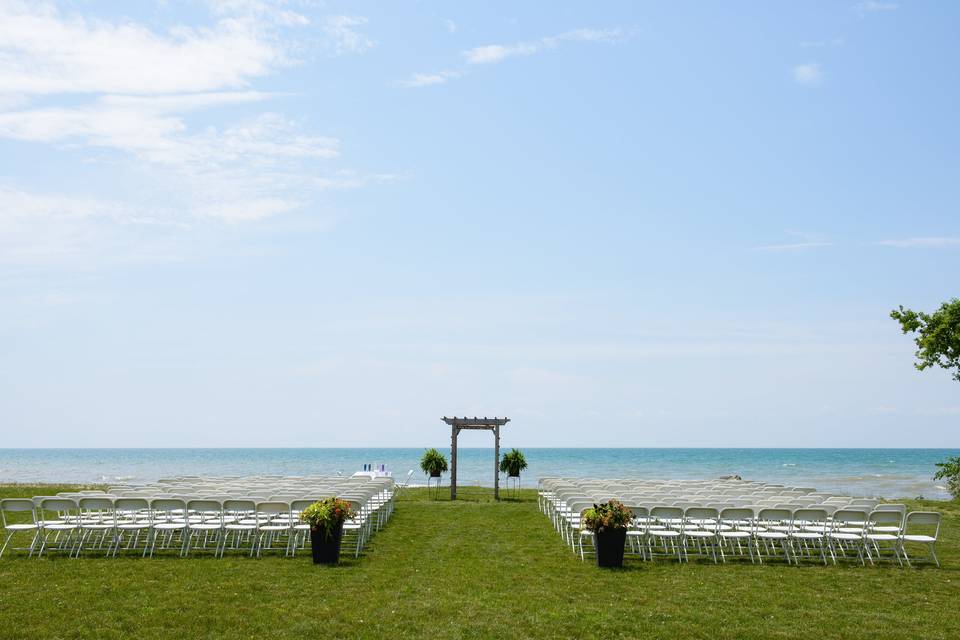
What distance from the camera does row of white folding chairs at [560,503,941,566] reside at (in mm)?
10312

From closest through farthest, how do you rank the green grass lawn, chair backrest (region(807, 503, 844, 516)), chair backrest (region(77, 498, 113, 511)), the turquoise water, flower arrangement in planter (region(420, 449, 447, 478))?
the green grass lawn, chair backrest (region(77, 498, 113, 511)), chair backrest (region(807, 503, 844, 516)), flower arrangement in planter (region(420, 449, 447, 478)), the turquoise water

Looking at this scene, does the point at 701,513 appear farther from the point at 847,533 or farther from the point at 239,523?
the point at 239,523

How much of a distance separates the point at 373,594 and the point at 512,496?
48.8 feet

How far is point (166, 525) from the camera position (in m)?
10.6

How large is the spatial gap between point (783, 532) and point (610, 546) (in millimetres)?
2654

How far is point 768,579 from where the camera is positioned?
923 cm

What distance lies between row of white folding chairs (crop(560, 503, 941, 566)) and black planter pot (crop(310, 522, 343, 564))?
116 inches

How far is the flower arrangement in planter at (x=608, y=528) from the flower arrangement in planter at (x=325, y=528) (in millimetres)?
2894

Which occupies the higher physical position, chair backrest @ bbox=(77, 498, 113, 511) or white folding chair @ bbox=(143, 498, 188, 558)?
chair backrest @ bbox=(77, 498, 113, 511)

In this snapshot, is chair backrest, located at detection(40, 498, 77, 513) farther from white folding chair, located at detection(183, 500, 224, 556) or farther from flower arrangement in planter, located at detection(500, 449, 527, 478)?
flower arrangement in planter, located at detection(500, 449, 527, 478)

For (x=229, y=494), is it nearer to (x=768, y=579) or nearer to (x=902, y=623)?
(x=768, y=579)

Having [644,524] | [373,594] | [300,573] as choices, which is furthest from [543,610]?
[644,524]

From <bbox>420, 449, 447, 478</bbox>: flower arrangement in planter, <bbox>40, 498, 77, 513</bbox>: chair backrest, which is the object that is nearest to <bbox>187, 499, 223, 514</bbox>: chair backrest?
<bbox>40, 498, 77, 513</bbox>: chair backrest

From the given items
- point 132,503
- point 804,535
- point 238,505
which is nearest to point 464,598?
point 238,505
